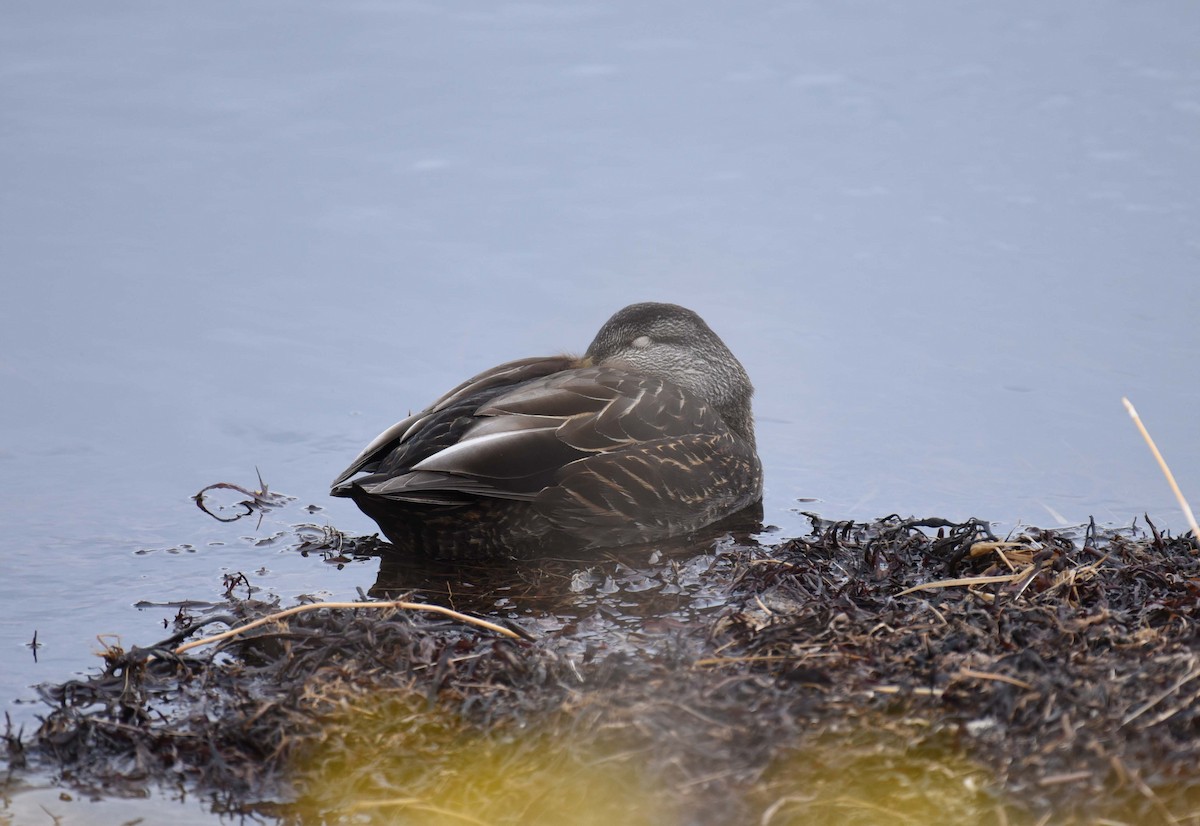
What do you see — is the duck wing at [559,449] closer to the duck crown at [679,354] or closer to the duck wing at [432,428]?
the duck wing at [432,428]

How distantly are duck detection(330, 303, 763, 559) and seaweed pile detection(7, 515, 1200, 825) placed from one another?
1.13m

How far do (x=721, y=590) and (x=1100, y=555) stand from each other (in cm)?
169

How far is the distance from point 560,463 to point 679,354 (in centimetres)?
141

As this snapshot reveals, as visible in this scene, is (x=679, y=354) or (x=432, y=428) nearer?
(x=432, y=428)

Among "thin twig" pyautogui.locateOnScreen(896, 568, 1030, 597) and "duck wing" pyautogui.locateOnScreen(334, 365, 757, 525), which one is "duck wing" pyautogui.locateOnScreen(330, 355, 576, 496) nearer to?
"duck wing" pyautogui.locateOnScreen(334, 365, 757, 525)

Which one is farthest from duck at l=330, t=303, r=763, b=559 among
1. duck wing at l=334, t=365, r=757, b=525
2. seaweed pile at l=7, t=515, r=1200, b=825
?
seaweed pile at l=7, t=515, r=1200, b=825

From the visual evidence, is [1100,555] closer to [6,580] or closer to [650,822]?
[650,822]

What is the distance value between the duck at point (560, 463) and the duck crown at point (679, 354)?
0.04ft

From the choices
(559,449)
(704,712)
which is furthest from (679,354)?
(704,712)

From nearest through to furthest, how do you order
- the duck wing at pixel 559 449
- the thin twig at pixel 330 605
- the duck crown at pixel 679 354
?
1. the thin twig at pixel 330 605
2. the duck wing at pixel 559 449
3. the duck crown at pixel 679 354

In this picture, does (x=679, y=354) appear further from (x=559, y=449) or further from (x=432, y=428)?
(x=432, y=428)

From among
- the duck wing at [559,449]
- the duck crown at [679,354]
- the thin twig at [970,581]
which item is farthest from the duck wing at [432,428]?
the thin twig at [970,581]

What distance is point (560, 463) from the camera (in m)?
7.09

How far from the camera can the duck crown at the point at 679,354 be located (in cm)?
805
